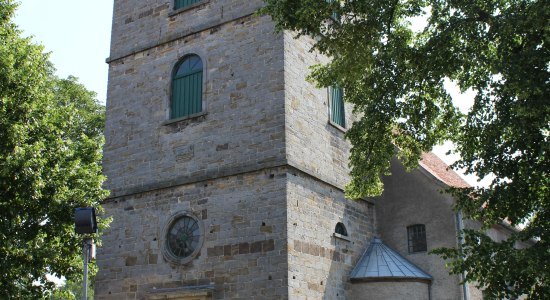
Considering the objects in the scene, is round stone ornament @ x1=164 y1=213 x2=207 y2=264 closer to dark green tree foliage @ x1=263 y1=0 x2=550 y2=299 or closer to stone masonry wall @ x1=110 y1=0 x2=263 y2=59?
dark green tree foliage @ x1=263 y1=0 x2=550 y2=299

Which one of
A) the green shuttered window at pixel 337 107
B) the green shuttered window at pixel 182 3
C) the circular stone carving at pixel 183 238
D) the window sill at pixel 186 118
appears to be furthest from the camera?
the green shuttered window at pixel 182 3

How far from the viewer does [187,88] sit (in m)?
17.8

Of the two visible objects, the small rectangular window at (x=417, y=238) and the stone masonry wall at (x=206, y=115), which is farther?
the small rectangular window at (x=417, y=238)

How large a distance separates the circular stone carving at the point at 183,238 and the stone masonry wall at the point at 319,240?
2.56 meters

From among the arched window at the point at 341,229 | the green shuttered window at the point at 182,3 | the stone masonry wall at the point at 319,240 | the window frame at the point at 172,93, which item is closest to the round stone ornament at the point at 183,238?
the stone masonry wall at the point at 319,240

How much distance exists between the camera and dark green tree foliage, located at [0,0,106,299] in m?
13.1

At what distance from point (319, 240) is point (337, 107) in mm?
4562

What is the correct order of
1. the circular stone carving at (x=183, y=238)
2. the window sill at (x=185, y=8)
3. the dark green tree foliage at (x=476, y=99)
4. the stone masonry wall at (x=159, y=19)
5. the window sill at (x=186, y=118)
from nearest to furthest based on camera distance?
the dark green tree foliage at (x=476, y=99) < the circular stone carving at (x=183, y=238) < the window sill at (x=186, y=118) < the stone masonry wall at (x=159, y=19) < the window sill at (x=185, y=8)

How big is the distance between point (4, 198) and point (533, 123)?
414 inches

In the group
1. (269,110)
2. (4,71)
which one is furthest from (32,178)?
(269,110)

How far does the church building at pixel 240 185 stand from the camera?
51.2ft

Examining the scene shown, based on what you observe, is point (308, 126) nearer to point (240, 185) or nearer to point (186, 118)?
point (240, 185)

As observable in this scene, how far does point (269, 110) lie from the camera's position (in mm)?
16375

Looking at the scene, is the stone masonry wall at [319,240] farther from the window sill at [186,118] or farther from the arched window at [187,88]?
the arched window at [187,88]
